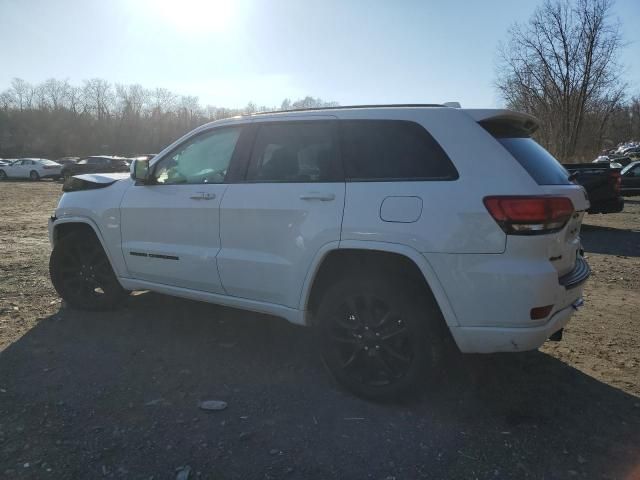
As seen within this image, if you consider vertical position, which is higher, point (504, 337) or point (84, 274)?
point (504, 337)

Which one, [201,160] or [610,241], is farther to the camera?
[610,241]

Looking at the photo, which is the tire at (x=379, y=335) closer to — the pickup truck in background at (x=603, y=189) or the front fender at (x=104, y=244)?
the front fender at (x=104, y=244)

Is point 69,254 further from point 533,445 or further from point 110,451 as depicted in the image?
point 533,445

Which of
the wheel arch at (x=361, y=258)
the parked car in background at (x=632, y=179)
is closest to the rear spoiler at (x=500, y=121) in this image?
the wheel arch at (x=361, y=258)

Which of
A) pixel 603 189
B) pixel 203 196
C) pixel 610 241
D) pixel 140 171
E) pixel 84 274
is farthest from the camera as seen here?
pixel 603 189

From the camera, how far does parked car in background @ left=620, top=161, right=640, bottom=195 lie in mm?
19297

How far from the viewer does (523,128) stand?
340 centimetres

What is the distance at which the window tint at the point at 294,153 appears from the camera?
3455mm

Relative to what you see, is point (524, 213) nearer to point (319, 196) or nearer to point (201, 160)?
point (319, 196)

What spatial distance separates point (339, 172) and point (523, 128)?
1310mm

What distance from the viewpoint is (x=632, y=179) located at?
1938 cm

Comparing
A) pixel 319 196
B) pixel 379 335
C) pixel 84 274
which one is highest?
pixel 319 196

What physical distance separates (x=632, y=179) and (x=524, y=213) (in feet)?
66.1

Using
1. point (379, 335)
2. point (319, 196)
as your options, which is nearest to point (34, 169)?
point (319, 196)
